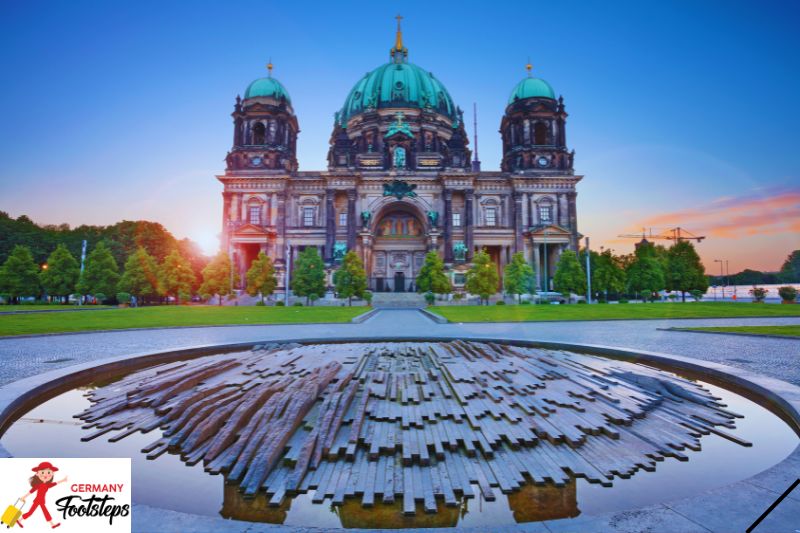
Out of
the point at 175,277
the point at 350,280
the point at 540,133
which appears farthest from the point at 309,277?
the point at 540,133

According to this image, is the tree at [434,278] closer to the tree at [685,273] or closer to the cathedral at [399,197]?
the cathedral at [399,197]

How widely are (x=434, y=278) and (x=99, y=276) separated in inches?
1747

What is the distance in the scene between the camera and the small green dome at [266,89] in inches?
2485

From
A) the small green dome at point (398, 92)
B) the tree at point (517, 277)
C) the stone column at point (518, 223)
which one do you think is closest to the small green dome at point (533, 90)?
the small green dome at point (398, 92)

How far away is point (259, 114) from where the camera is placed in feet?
203

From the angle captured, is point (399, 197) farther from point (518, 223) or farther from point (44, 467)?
point (44, 467)

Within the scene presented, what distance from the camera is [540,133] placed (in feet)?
213

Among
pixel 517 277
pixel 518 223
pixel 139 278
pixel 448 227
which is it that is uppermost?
pixel 518 223

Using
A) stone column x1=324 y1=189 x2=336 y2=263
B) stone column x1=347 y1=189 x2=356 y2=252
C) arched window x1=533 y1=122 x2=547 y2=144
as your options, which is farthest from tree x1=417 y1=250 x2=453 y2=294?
arched window x1=533 y1=122 x2=547 y2=144

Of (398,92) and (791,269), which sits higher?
(398,92)

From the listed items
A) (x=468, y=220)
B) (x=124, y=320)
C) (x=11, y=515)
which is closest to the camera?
(x=11, y=515)

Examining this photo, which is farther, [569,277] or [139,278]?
[139,278]

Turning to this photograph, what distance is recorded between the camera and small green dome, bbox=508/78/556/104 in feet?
211

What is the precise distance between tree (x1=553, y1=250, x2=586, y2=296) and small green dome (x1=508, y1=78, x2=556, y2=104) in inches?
1078
